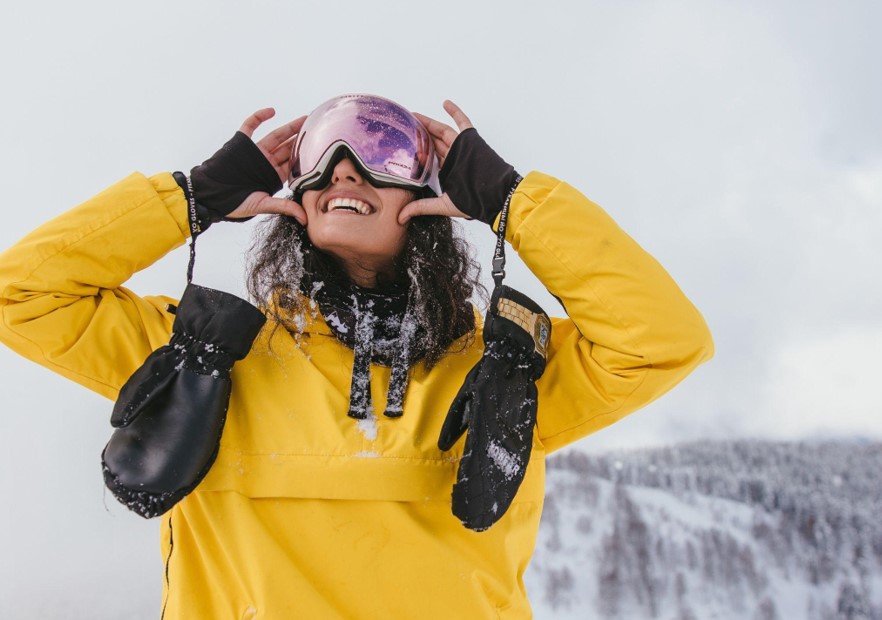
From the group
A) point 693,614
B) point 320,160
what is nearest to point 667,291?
point 320,160

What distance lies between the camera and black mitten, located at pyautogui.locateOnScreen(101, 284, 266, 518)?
1408mm

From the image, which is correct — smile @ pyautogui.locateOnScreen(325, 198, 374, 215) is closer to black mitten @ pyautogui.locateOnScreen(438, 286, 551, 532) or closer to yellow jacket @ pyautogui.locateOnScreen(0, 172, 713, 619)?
yellow jacket @ pyautogui.locateOnScreen(0, 172, 713, 619)

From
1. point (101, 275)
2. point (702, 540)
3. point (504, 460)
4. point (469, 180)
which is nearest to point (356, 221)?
point (469, 180)

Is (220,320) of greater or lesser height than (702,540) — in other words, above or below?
above

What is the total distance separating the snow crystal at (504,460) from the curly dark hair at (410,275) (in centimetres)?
33

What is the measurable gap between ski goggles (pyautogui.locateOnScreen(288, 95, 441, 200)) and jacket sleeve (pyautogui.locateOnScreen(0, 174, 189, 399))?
0.38 meters

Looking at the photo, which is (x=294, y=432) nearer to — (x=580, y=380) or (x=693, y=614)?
(x=580, y=380)

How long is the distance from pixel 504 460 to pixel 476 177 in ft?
2.37

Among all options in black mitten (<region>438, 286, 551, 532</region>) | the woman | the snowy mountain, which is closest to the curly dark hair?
the woman

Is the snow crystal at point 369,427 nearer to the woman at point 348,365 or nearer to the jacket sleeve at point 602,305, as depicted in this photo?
the woman at point 348,365

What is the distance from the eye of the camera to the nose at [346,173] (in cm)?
189

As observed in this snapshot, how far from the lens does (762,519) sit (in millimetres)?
29344

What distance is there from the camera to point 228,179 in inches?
70.7

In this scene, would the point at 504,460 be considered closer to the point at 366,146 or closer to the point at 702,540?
the point at 366,146
